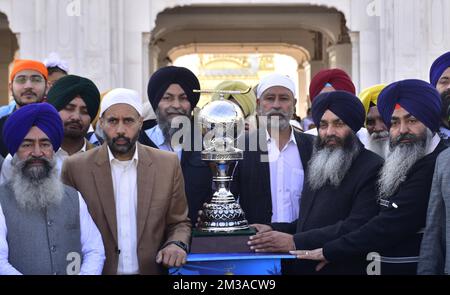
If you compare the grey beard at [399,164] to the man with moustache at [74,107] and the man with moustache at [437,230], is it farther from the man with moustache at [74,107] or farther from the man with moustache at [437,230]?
the man with moustache at [74,107]

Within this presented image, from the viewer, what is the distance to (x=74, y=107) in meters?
3.69

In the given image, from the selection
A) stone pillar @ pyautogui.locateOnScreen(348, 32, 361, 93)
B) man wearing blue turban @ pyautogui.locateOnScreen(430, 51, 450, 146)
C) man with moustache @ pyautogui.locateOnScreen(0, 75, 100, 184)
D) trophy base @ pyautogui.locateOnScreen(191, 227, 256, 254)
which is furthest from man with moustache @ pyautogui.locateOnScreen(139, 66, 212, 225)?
stone pillar @ pyautogui.locateOnScreen(348, 32, 361, 93)

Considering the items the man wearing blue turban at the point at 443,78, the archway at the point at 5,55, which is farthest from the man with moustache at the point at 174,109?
the archway at the point at 5,55

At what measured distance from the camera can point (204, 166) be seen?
340 centimetres

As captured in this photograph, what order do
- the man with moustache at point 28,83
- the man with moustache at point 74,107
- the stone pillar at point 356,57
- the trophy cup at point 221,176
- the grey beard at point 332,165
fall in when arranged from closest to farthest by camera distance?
the trophy cup at point 221,176 → the grey beard at point 332,165 → the man with moustache at point 74,107 → the man with moustache at point 28,83 → the stone pillar at point 356,57

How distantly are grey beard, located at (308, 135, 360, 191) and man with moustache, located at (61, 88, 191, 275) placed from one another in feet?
1.94

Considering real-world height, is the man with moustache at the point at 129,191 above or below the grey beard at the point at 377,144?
below

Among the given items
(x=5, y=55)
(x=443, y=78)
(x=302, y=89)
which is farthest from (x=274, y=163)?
(x=302, y=89)

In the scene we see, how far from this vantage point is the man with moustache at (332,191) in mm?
2803

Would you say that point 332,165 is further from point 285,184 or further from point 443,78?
point 443,78

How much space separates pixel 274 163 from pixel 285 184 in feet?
0.40

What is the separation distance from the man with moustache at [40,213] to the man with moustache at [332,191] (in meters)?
0.68
